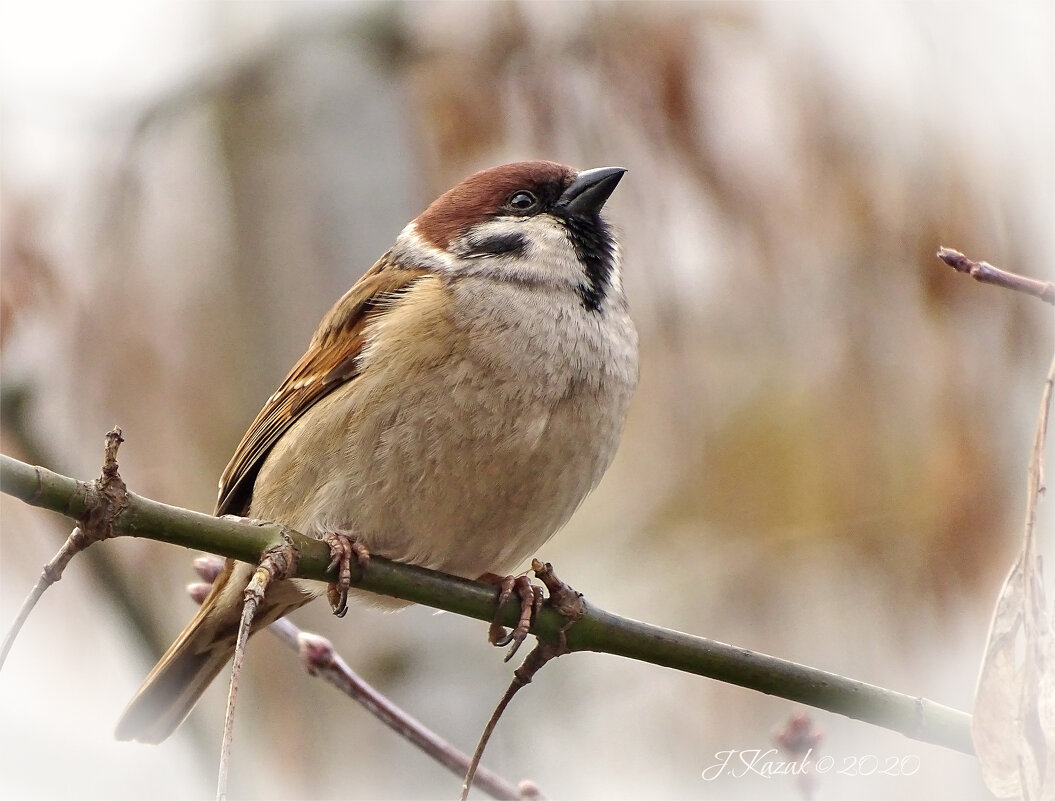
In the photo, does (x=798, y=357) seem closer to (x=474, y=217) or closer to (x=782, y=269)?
(x=782, y=269)

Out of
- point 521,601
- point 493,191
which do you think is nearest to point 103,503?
point 521,601

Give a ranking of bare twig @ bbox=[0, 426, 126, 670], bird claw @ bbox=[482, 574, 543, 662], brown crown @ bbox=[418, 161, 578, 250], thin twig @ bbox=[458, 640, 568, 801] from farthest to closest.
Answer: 1. brown crown @ bbox=[418, 161, 578, 250]
2. bird claw @ bbox=[482, 574, 543, 662]
3. thin twig @ bbox=[458, 640, 568, 801]
4. bare twig @ bbox=[0, 426, 126, 670]

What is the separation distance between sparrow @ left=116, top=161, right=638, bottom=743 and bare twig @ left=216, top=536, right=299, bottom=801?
41 cm

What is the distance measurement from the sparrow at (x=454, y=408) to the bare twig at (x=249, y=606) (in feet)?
1.36

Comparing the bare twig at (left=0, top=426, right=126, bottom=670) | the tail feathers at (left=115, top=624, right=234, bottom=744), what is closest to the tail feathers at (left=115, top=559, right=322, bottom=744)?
the tail feathers at (left=115, top=624, right=234, bottom=744)

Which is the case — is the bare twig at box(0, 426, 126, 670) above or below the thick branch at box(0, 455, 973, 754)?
above

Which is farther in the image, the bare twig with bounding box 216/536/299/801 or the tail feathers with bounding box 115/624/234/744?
the tail feathers with bounding box 115/624/234/744

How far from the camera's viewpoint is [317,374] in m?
3.52

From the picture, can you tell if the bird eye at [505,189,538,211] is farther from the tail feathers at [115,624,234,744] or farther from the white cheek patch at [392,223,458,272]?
the tail feathers at [115,624,234,744]

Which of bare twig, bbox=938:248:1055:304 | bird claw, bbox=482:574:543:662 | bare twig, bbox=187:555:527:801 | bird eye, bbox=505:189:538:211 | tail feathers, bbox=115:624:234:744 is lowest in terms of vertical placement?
tail feathers, bbox=115:624:234:744

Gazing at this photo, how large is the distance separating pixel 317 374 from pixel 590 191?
39.6 inches

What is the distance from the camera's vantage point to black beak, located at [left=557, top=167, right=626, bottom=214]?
12.0 feet

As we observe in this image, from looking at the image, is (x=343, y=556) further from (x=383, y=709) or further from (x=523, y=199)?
(x=523, y=199)

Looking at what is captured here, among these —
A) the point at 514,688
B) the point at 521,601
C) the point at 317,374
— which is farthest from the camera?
the point at 317,374
